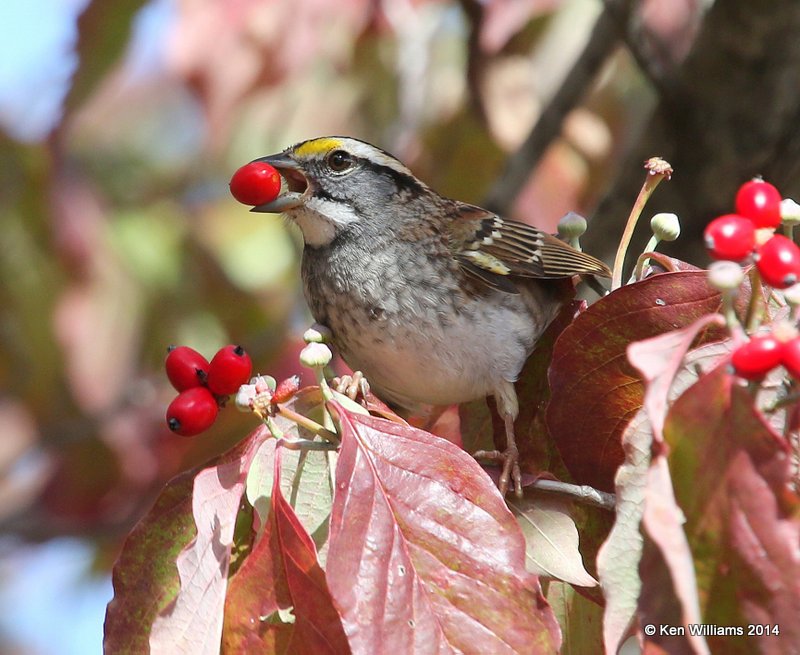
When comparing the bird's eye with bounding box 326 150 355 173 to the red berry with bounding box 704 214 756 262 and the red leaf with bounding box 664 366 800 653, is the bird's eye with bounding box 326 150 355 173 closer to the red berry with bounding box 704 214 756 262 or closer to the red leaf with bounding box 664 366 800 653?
the red berry with bounding box 704 214 756 262

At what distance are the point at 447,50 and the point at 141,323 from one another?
6.25ft

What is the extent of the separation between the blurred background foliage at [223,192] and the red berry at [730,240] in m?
2.18

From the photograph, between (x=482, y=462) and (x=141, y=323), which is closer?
(x=482, y=462)

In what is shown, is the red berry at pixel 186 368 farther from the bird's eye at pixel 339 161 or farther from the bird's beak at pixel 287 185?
the bird's eye at pixel 339 161

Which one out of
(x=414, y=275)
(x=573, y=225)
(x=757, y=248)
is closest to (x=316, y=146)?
(x=414, y=275)

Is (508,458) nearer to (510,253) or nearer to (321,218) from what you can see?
(510,253)

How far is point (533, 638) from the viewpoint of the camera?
71.5 inches

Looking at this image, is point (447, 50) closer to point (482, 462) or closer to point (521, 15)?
point (521, 15)

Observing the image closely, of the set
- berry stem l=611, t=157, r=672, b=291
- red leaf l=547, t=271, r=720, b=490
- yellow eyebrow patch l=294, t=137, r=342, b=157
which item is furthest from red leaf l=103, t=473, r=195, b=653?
yellow eyebrow patch l=294, t=137, r=342, b=157

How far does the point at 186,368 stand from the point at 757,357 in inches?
43.5

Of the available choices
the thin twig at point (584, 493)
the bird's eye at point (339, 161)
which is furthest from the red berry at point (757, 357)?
the bird's eye at point (339, 161)

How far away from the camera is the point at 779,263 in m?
1.65

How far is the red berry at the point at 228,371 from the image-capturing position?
7.02 ft

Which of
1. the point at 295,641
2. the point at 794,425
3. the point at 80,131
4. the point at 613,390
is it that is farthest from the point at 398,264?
the point at 80,131
